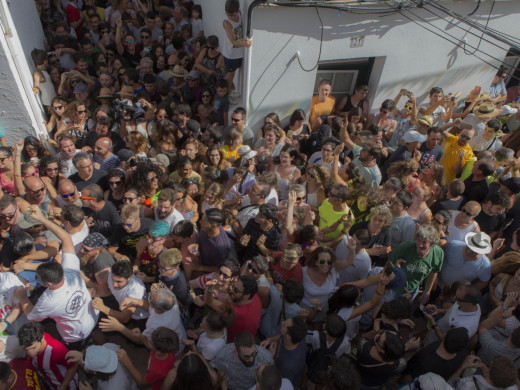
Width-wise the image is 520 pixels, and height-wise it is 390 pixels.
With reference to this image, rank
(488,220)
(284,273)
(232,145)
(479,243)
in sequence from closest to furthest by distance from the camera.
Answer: (284,273) < (479,243) < (488,220) < (232,145)

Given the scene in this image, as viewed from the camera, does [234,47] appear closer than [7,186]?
No

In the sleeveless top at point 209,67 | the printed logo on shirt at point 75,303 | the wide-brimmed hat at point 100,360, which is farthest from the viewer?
the sleeveless top at point 209,67

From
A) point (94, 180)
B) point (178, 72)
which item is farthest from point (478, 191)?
point (178, 72)

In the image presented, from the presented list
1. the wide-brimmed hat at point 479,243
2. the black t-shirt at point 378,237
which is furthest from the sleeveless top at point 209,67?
the wide-brimmed hat at point 479,243

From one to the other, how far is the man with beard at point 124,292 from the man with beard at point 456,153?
15.3ft

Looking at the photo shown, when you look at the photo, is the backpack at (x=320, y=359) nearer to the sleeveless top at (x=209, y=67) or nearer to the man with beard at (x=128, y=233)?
the man with beard at (x=128, y=233)

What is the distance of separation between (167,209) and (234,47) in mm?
3386

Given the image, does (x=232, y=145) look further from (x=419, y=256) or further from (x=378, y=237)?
(x=419, y=256)

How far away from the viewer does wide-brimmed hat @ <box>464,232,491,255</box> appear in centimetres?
395

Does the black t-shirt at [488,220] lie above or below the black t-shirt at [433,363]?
below

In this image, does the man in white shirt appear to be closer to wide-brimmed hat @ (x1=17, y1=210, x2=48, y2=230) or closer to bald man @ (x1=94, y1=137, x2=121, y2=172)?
wide-brimmed hat @ (x1=17, y1=210, x2=48, y2=230)

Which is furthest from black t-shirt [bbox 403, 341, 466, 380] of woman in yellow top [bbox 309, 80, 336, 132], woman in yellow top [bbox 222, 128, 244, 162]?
woman in yellow top [bbox 309, 80, 336, 132]

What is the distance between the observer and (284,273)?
3854 millimetres

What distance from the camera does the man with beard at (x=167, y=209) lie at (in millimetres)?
4129
